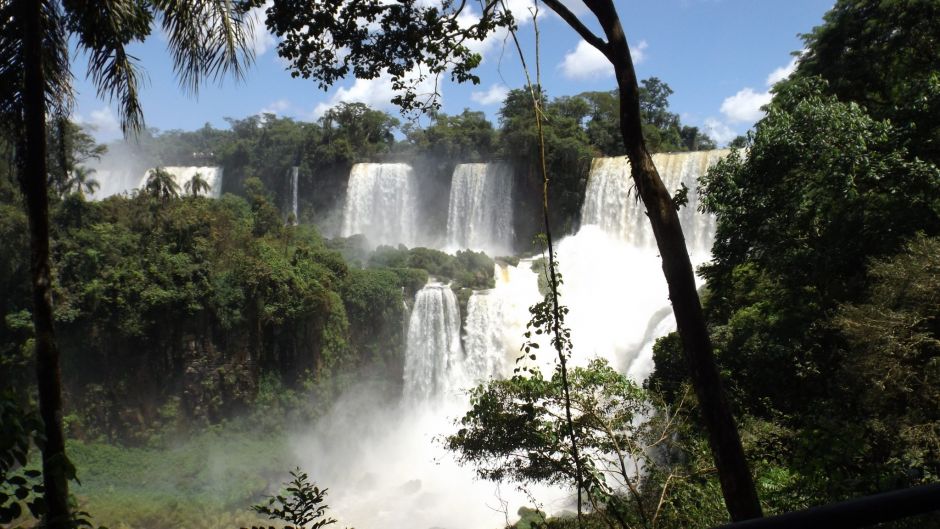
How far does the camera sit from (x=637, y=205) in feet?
76.4

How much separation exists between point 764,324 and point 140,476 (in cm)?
1627

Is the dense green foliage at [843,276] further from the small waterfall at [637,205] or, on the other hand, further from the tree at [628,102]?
the small waterfall at [637,205]

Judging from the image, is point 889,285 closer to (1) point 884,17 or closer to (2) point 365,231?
(1) point 884,17

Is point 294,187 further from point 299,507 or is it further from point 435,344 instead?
point 299,507

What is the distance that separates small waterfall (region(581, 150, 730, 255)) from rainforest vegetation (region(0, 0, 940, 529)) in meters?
1.92

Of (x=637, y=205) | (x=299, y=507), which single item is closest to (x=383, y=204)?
(x=637, y=205)

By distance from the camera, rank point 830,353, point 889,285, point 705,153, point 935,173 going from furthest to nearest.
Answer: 1. point 705,153
2. point 830,353
3. point 935,173
4. point 889,285

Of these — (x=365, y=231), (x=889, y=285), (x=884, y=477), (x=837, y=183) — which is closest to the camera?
(x=884, y=477)

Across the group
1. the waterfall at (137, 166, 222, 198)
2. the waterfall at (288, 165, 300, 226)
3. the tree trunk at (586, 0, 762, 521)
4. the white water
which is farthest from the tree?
the waterfall at (137, 166, 222, 198)

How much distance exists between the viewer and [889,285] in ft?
20.6

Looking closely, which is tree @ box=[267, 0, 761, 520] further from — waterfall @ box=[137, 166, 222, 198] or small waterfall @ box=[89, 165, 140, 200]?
small waterfall @ box=[89, 165, 140, 200]

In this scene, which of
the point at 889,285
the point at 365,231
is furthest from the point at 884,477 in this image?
the point at 365,231

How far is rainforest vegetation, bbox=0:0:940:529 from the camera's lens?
5.45 metres

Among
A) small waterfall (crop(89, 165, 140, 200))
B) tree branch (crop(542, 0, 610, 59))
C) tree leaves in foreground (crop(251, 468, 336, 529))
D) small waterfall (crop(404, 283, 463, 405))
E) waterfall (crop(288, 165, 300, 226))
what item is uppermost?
small waterfall (crop(89, 165, 140, 200))
